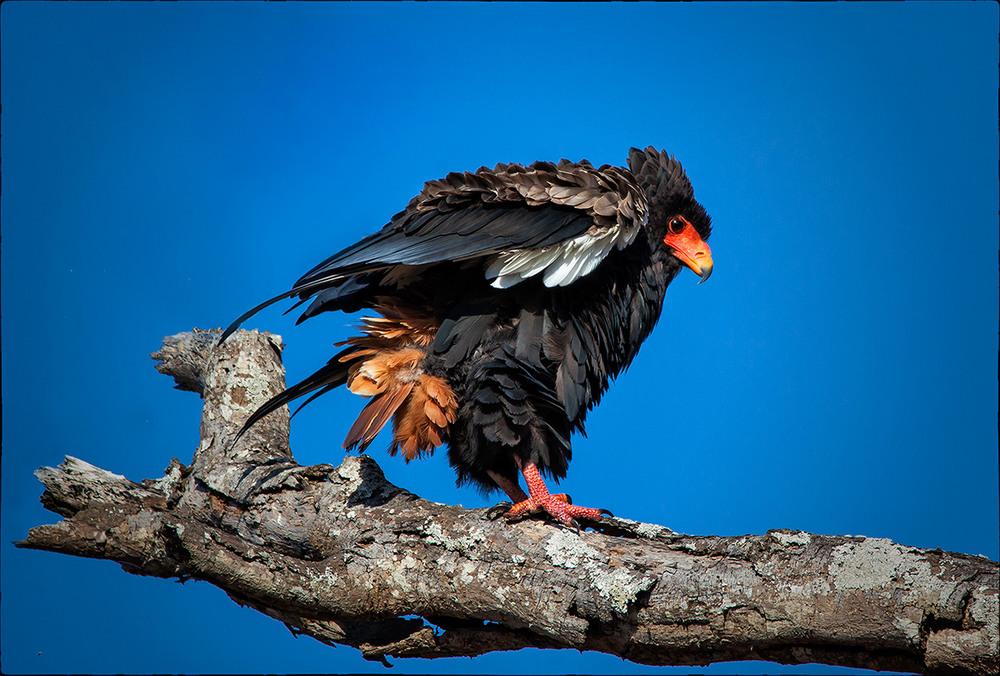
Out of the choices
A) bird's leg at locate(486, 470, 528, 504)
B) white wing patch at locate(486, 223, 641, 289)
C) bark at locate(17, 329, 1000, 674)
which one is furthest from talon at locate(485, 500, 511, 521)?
white wing patch at locate(486, 223, 641, 289)

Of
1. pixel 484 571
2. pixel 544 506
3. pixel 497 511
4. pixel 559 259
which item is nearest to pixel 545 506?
pixel 544 506

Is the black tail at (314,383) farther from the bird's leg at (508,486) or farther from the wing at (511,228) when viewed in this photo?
the bird's leg at (508,486)

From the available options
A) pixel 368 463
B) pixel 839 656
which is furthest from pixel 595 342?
pixel 839 656

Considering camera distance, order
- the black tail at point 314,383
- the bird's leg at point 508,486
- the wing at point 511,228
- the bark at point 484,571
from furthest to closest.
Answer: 1. the bird's leg at point 508,486
2. the black tail at point 314,383
3. the wing at point 511,228
4. the bark at point 484,571

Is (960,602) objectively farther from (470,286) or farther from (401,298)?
(401,298)

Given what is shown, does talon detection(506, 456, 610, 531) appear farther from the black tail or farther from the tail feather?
the black tail

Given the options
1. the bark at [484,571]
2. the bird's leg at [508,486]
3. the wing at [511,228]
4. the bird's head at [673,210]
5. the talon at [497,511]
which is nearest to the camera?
the bark at [484,571]

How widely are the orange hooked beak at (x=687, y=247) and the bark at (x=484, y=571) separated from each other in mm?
1176

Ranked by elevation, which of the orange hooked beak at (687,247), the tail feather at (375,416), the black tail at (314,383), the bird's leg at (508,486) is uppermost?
the orange hooked beak at (687,247)

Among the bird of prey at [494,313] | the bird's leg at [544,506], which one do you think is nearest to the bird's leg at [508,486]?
the bird of prey at [494,313]

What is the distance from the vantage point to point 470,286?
2762 millimetres

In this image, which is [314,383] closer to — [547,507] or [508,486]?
[508,486]

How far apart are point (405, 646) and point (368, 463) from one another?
2.00 ft

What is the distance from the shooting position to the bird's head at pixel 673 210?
3043 mm
